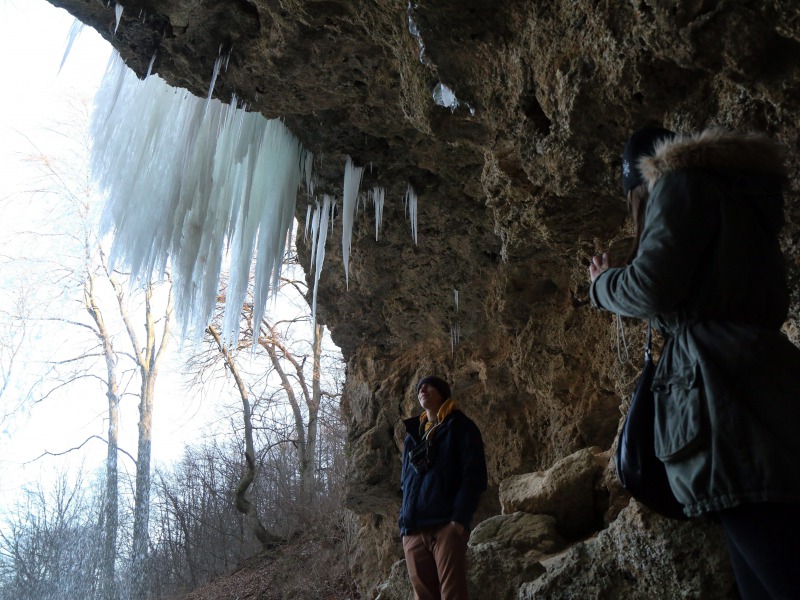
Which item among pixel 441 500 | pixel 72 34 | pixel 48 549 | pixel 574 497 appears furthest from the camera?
pixel 48 549

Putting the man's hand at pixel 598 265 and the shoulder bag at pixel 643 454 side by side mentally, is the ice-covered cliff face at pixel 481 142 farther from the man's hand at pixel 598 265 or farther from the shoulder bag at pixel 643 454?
the shoulder bag at pixel 643 454

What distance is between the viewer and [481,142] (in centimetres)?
335

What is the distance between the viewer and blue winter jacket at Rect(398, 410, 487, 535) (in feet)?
9.62

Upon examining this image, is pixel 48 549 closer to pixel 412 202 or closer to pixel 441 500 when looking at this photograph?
pixel 412 202

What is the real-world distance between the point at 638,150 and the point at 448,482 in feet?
6.31

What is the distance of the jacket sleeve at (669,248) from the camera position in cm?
135

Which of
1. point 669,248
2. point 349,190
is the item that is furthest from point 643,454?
point 349,190

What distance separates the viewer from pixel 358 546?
6.96 meters

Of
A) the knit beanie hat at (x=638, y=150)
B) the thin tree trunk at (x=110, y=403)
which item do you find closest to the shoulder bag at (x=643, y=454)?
the knit beanie hat at (x=638, y=150)

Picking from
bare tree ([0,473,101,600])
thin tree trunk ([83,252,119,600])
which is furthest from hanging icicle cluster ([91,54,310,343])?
thin tree trunk ([83,252,119,600])

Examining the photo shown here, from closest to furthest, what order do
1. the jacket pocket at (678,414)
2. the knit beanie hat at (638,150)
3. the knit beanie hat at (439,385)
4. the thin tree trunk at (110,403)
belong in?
the jacket pocket at (678,414)
the knit beanie hat at (638,150)
the knit beanie hat at (439,385)
the thin tree trunk at (110,403)

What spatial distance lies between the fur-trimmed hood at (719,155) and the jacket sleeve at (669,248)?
0.04 m

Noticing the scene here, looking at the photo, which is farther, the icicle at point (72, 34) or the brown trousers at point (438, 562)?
the icicle at point (72, 34)

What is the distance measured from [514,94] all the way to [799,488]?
76.7 inches
